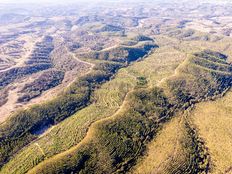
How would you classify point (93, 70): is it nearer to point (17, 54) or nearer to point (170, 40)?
point (17, 54)

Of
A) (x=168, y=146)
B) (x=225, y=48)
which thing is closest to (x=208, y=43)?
(x=225, y=48)

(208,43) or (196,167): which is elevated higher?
(196,167)

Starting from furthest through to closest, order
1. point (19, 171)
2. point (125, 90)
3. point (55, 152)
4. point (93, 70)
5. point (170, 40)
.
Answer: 1. point (170, 40)
2. point (93, 70)
3. point (125, 90)
4. point (55, 152)
5. point (19, 171)

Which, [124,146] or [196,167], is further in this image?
[124,146]

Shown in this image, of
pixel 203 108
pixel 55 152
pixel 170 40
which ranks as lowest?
pixel 170 40

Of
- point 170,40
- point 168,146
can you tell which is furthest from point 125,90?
point 170,40

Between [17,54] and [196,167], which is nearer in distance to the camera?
[196,167]

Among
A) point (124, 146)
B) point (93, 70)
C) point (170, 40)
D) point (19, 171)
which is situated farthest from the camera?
point (170, 40)

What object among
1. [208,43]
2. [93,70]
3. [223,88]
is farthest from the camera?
[208,43]

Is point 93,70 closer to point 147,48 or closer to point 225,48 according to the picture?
point 147,48
